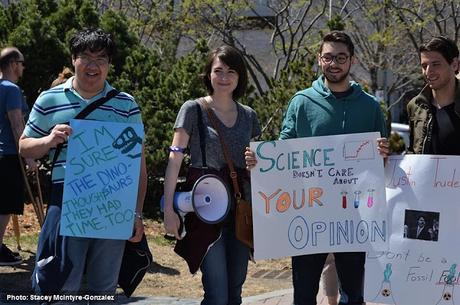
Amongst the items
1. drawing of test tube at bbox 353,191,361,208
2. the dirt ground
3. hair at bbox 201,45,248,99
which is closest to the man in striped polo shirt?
hair at bbox 201,45,248,99

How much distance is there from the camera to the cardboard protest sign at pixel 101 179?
384 cm

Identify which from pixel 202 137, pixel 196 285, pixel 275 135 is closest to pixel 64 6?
pixel 275 135

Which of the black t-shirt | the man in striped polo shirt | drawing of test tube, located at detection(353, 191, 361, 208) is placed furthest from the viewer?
drawing of test tube, located at detection(353, 191, 361, 208)

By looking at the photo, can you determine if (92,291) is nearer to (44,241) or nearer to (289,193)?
(44,241)

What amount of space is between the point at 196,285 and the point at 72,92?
11.4 ft

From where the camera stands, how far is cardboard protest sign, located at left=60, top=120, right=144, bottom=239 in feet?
12.6

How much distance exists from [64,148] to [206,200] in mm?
812

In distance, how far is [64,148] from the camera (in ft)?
12.7

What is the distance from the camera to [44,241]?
388 centimetres

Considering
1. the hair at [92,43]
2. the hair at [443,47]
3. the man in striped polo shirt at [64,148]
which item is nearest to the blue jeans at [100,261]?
the man in striped polo shirt at [64,148]

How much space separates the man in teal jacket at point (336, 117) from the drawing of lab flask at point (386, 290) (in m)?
0.11

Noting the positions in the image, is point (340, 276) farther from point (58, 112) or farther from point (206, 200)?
point (58, 112)

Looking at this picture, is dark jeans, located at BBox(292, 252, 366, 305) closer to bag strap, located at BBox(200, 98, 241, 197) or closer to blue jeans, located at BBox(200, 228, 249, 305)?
blue jeans, located at BBox(200, 228, 249, 305)

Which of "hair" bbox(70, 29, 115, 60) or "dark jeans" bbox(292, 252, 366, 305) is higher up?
"hair" bbox(70, 29, 115, 60)
